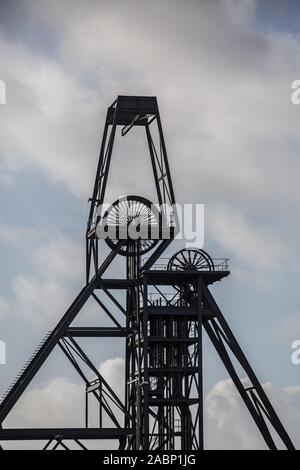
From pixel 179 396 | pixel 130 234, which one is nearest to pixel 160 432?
pixel 179 396

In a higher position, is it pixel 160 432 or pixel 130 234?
pixel 130 234

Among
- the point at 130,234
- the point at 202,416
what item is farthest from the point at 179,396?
the point at 130,234

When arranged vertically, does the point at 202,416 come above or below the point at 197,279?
below

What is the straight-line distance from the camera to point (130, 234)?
166875mm

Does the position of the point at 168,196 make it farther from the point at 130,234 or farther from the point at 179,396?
the point at 179,396

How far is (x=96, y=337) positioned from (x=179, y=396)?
7.98 meters

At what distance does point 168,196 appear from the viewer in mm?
168875
